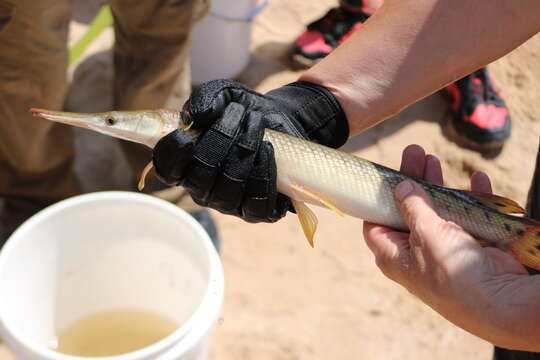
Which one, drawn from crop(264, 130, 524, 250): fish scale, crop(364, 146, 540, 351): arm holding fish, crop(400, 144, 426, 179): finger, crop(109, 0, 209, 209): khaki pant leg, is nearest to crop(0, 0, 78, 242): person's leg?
crop(109, 0, 209, 209): khaki pant leg

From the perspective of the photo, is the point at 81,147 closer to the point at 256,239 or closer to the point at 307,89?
the point at 256,239

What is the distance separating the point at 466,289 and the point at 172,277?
1066 millimetres

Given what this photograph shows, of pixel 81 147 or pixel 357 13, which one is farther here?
pixel 357 13

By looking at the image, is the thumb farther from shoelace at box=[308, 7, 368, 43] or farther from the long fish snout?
shoelace at box=[308, 7, 368, 43]

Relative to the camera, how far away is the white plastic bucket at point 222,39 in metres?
3.36

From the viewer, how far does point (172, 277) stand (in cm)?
197

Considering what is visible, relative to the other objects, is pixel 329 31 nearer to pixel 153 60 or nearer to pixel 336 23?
pixel 336 23

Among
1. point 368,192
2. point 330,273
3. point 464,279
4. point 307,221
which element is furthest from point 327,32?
point 464,279

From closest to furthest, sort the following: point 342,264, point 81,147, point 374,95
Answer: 1. point 374,95
2. point 342,264
3. point 81,147

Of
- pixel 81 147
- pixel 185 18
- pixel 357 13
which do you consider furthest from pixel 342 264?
pixel 357 13

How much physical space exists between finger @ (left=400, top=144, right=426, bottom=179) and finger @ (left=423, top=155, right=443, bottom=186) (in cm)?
2

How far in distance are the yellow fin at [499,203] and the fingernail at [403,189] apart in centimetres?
23

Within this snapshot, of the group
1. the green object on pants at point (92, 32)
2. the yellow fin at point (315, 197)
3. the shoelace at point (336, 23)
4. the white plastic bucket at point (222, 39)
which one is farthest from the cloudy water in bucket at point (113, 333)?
the shoelace at point (336, 23)

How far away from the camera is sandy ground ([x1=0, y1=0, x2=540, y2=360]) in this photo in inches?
96.6
